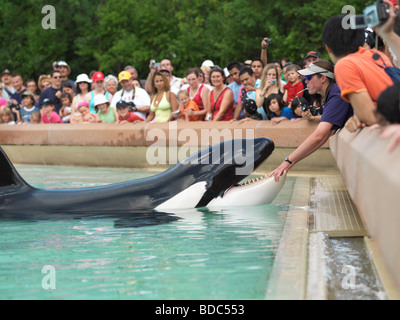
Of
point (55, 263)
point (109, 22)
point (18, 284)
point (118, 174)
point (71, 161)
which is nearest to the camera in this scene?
point (18, 284)

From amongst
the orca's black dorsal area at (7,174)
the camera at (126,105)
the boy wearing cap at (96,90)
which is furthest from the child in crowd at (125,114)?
the orca's black dorsal area at (7,174)

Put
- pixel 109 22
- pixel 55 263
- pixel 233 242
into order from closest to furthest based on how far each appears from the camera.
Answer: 1. pixel 55 263
2. pixel 233 242
3. pixel 109 22

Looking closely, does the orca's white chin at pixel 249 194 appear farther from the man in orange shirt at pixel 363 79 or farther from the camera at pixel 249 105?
the camera at pixel 249 105

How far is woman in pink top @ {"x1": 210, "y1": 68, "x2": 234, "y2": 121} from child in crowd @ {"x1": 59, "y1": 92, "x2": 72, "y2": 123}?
4.52m

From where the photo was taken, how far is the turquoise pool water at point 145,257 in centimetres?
332

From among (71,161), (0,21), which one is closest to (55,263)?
(71,161)

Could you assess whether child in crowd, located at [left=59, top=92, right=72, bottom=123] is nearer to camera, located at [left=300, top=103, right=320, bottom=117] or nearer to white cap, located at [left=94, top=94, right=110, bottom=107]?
white cap, located at [left=94, top=94, right=110, bottom=107]

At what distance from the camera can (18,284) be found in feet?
→ 11.6

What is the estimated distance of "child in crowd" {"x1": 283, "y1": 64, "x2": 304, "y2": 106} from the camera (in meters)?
10.5

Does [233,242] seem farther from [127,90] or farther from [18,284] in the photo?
[127,90]

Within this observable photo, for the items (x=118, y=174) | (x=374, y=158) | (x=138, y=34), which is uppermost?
(x=138, y=34)

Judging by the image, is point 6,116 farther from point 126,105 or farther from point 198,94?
point 198,94

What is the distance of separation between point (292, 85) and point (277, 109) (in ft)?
1.73

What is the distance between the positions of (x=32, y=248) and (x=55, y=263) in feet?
2.00
